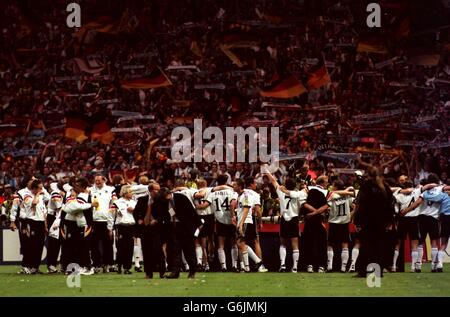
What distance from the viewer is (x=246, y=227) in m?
27.5

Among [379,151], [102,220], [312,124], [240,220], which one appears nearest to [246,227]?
[240,220]

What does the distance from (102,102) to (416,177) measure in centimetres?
1333

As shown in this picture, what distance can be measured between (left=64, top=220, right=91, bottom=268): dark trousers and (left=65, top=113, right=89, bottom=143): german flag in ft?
48.8

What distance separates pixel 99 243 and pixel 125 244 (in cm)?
142

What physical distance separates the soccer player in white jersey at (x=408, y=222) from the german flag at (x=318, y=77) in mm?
14570

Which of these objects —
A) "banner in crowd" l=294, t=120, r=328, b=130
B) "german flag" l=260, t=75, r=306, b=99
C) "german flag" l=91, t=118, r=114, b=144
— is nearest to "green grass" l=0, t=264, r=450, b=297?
"banner in crowd" l=294, t=120, r=328, b=130

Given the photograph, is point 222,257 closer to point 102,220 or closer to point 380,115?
point 102,220

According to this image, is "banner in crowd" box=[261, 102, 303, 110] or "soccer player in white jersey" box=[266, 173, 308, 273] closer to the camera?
"soccer player in white jersey" box=[266, 173, 308, 273]

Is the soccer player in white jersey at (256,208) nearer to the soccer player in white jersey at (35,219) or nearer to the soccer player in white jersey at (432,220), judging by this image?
the soccer player in white jersey at (432,220)

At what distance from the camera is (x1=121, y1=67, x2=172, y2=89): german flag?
144 ft

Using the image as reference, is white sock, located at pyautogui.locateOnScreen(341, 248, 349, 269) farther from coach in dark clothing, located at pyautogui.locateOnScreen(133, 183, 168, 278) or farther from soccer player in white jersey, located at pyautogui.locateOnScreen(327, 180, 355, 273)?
coach in dark clothing, located at pyautogui.locateOnScreen(133, 183, 168, 278)

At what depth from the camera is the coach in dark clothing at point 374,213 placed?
2336 centimetres
